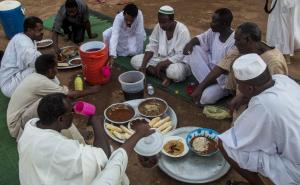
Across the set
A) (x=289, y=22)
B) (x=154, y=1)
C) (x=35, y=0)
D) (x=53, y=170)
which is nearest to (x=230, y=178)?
(x=53, y=170)

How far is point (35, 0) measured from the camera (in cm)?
962

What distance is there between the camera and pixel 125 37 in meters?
5.93

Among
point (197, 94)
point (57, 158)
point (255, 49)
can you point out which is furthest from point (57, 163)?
point (197, 94)

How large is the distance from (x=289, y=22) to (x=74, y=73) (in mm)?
3515

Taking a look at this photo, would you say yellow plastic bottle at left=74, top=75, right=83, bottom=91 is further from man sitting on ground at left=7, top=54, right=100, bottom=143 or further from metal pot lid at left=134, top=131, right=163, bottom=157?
metal pot lid at left=134, top=131, right=163, bottom=157

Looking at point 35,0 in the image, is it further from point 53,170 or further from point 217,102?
point 53,170

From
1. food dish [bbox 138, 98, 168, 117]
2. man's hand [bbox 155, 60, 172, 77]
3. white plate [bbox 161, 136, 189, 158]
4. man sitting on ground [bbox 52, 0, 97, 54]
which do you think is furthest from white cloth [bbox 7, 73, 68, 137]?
man sitting on ground [bbox 52, 0, 97, 54]

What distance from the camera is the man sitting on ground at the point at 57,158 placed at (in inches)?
100

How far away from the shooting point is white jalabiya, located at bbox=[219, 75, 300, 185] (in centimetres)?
284

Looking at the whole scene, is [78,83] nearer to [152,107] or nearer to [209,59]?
[152,107]

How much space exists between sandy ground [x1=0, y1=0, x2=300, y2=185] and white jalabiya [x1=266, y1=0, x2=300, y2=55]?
1.09ft

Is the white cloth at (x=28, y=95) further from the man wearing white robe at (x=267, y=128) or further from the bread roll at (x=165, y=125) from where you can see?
the man wearing white robe at (x=267, y=128)

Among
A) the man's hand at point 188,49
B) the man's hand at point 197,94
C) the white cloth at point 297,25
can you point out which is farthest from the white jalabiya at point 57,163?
the white cloth at point 297,25

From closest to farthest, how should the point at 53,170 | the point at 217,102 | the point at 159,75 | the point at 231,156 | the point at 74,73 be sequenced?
the point at 53,170
the point at 231,156
the point at 217,102
the point at 159,75
the point at 74,73
